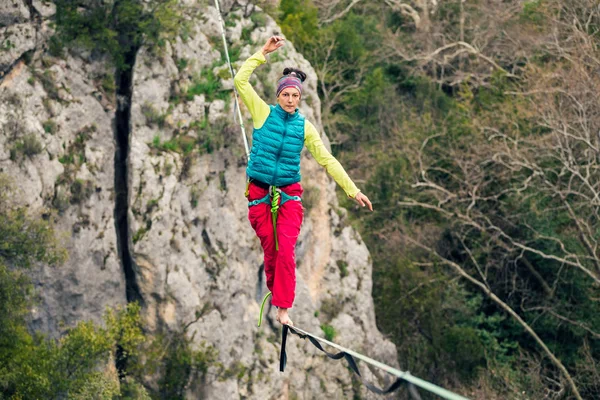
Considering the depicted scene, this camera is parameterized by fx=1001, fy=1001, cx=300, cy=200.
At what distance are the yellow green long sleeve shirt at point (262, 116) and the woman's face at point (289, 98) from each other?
0.15 m

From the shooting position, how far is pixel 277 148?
28.5ft

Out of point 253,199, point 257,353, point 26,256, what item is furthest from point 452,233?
point 253,199

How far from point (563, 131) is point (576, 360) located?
19.1ft

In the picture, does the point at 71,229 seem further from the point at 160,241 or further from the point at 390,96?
the point at 390,96

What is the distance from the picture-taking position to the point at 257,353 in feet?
69.5

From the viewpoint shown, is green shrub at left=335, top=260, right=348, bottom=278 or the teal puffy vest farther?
green shrub at left=335, top=260, right=348, bottom=278

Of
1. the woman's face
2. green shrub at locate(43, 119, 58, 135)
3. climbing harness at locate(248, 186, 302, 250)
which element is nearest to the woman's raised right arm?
the woman's face

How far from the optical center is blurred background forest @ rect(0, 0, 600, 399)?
21.4 metres

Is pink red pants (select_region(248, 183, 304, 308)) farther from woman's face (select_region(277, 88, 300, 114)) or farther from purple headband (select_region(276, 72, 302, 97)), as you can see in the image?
purple headband (select_region(276, 72, 302, 97))

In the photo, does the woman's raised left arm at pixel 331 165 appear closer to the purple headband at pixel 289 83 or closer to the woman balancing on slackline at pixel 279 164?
the woman balancing on slackline at pixel 279 164

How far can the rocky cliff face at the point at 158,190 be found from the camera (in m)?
19.7

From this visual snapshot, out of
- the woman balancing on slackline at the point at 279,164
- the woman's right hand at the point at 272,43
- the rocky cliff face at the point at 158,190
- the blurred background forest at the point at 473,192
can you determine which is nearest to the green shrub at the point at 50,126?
the rocky cliff face at the point at 158,190

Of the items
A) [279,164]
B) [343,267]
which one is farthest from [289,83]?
[343,267]

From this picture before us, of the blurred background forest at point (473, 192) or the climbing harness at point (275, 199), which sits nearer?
the climbing harness at point (275, 199)
